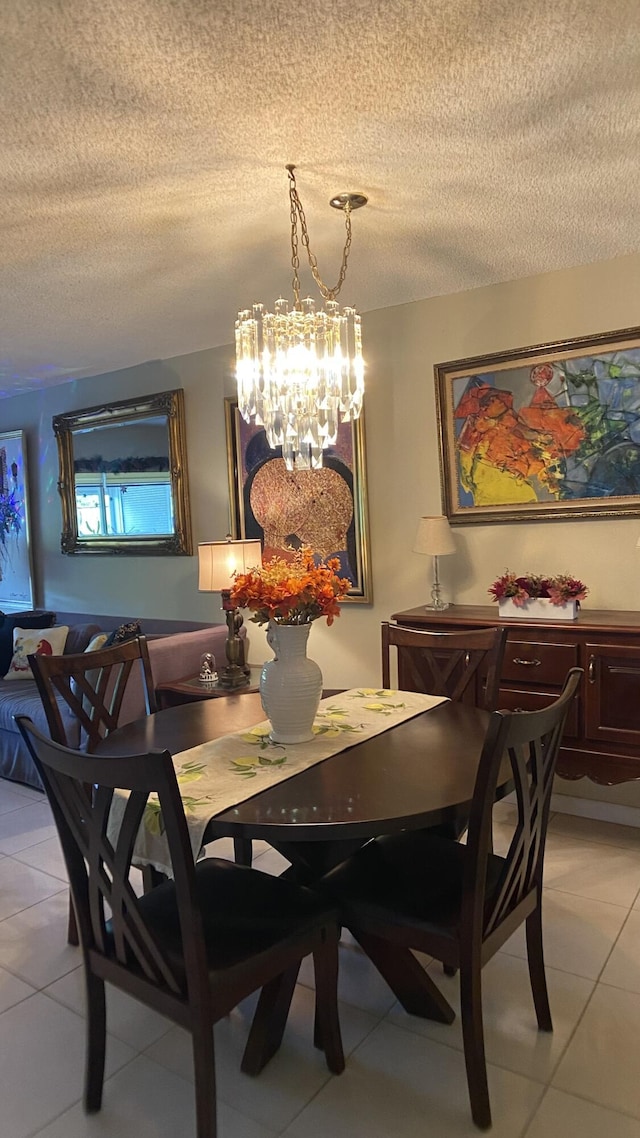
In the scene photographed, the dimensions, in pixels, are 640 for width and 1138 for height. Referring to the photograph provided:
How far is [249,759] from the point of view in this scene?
193cm

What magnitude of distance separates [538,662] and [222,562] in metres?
1.65

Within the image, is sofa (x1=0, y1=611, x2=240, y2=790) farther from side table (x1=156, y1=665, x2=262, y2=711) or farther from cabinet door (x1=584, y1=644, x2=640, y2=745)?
cabinet door (x1=584, y1=644, x2=640, y2=745)

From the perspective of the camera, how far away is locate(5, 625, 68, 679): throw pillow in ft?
14.3

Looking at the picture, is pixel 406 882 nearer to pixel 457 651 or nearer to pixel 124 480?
pixel 457 651

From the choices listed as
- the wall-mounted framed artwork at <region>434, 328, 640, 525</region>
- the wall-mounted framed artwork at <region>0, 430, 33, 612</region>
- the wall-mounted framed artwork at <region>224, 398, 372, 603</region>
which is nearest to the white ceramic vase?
the wall-mounted framed artwork at <region>434, 328, 640, 525</region>

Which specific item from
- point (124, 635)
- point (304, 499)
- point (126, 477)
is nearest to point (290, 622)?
point (304, 499)

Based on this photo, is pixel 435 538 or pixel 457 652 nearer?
pixel 457 652

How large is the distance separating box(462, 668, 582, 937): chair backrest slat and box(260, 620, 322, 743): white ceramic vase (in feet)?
1.96

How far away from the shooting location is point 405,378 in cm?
368

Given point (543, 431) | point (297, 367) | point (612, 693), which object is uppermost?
point (297, 367)

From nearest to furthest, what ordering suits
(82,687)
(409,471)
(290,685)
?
(290,685) → (82,687) → (409,471)

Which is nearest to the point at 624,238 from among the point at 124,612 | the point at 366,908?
the point at 366,908

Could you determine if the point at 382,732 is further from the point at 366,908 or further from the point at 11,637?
the point at 11,637

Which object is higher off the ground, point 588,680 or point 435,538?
point 435,538
